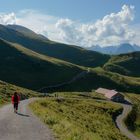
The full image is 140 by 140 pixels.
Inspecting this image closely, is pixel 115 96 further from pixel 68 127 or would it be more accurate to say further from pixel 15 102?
pixel 68 127

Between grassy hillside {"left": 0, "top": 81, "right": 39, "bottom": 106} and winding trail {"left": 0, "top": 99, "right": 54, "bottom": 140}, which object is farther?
grassy hillside {"left": 0, "top": 81, "right": 39, "bottom": 106}

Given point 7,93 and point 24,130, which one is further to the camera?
point 7,93

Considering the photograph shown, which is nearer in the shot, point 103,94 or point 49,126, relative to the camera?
point 49,126

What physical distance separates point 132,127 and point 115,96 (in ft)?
251

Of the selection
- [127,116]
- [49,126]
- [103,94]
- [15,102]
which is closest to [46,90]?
[103,94]

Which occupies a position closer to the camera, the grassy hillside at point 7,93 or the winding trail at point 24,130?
the winding trail at point 24,130

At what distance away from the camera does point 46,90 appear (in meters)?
195

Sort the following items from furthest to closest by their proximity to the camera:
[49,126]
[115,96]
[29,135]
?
[115,96], [49,126], [29,135]

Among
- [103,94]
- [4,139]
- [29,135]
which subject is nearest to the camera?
[4,139]

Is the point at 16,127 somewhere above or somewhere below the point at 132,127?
above

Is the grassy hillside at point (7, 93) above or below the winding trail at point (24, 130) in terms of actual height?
above

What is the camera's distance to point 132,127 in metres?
93.1

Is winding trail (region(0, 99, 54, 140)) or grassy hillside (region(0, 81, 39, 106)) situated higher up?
grassy hillside (region(0, 81, 39, 106))

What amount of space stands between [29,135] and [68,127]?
481 cm
